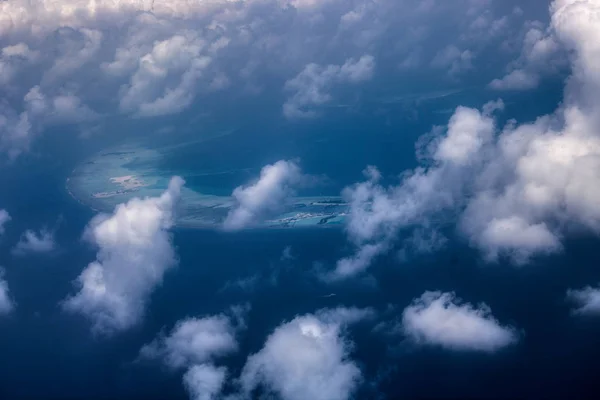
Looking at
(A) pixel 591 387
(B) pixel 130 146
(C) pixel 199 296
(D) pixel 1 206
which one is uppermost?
(B) pixel 130 146

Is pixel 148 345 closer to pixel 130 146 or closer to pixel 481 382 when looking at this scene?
pixel 481 382

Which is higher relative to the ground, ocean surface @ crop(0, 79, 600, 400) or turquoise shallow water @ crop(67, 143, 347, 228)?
turquoise shallow water @ crop(67, 143, 347, 228)

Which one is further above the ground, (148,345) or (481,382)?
(148,345)

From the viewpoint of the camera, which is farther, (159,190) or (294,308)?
(159,190)

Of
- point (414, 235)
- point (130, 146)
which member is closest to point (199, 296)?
point (414, 235)

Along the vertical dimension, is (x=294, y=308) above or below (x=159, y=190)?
below

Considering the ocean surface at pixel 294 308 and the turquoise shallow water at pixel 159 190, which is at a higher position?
the turquoise shallow water at pixel 159 190

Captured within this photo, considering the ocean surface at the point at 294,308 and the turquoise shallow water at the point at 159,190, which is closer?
the ocean surface at the point at 294,308

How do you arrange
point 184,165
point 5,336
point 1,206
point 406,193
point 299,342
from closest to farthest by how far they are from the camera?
1. point 299,342
2. point 5,336
3. point 406,193
4. point 1,206
5. point 184,165
